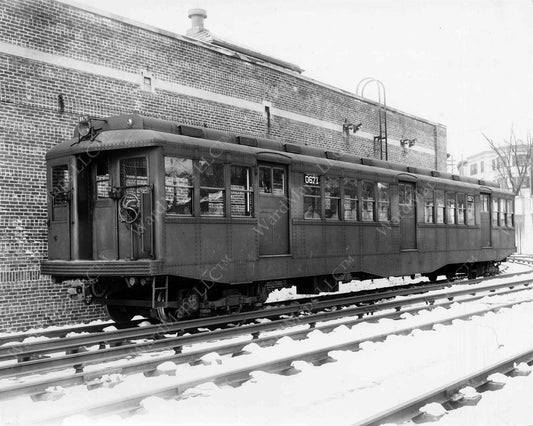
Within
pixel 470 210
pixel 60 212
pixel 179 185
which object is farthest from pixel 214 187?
pixel 470 210

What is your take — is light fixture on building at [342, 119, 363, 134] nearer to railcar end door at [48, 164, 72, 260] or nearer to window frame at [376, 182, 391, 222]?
window frame at [376, 182, 391, 222]

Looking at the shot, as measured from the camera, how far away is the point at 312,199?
441 inches

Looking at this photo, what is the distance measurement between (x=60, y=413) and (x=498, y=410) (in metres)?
3.67

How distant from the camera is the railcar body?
857 cm

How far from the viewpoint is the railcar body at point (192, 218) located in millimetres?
8570

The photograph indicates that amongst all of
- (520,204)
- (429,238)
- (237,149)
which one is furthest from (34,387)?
(520,204)

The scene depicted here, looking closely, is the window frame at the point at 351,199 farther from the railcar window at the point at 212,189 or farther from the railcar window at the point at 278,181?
the railcar window at the point at 212,189

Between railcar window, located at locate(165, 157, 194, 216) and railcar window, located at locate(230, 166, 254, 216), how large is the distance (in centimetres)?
90

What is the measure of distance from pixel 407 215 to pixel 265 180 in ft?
17.0

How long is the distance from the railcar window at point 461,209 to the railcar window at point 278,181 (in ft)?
25.4

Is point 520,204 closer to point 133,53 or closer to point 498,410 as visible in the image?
point 133,53

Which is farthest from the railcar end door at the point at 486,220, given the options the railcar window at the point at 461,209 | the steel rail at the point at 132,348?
the steel rail at the point at 132,348

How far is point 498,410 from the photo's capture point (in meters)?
5.10

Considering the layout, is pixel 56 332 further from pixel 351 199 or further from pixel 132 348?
pixel 351 199
